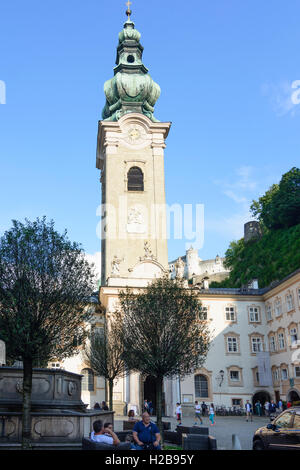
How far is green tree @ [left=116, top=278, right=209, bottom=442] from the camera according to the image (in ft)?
72.5

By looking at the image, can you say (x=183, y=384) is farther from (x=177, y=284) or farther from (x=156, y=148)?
(x=156, y=148)

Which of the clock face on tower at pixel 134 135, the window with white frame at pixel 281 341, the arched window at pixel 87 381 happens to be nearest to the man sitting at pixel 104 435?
the arched window at pixel 87 381

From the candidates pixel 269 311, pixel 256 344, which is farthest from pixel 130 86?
pixel 256 344

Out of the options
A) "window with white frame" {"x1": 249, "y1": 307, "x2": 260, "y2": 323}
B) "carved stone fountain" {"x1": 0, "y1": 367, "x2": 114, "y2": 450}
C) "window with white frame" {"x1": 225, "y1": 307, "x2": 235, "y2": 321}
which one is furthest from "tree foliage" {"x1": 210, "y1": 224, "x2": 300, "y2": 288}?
"carved stone fountain" {"x1": 0, "y1": 367, "x2": 114, "y2": 450}

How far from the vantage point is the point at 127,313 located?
2567cm

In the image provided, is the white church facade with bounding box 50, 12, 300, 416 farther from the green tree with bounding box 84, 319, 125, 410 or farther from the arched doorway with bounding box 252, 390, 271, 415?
the green tree with bounding box 84, 319, 125, 410

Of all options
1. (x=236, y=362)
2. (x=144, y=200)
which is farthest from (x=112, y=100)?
(x=236, y=362)

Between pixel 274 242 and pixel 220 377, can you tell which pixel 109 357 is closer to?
pixel 220 377

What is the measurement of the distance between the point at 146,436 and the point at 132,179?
136 ft

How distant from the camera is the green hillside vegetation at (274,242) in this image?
66125 millimetres

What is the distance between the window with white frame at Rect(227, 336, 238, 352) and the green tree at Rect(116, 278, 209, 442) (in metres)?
23.1

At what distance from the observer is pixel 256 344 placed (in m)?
A: 47.8

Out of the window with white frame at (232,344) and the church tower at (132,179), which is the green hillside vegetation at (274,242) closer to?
the window with white frame at (232,344)
